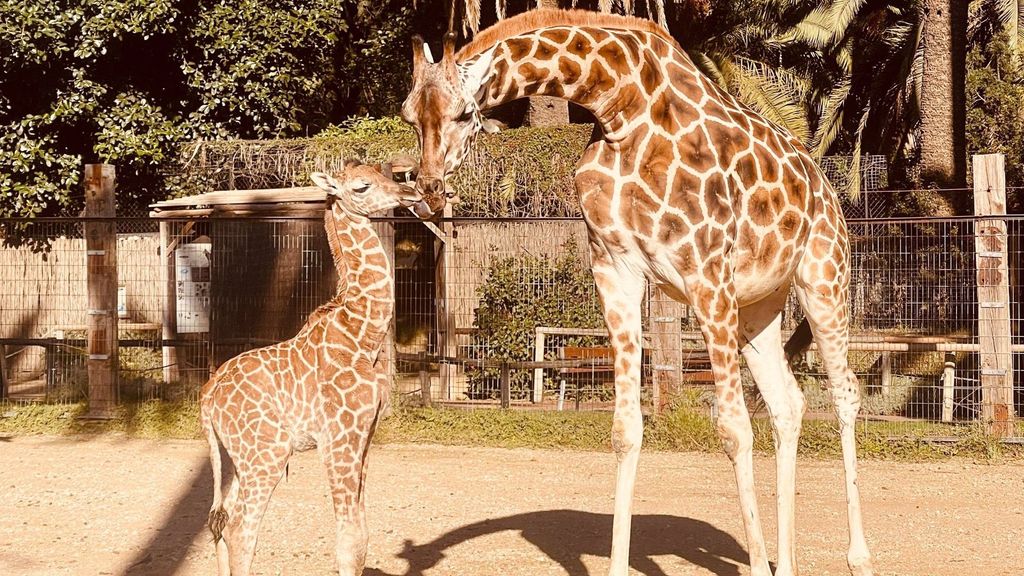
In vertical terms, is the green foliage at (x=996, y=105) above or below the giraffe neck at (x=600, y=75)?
above

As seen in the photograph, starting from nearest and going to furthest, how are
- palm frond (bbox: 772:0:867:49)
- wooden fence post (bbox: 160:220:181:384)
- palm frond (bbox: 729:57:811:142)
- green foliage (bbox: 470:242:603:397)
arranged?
green foliage (bbox: 470:242:603:397) < wooden fence post (bbox: 160:220:181:384) < palm frond (bbox: 729:57:811:142) < palm frond (bbox: 772:0:867:49)

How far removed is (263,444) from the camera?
5332 millimetres

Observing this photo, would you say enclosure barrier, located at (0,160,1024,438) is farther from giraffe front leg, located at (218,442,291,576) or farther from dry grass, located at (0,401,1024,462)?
giraffe front leg, located at (218,442,291,576)

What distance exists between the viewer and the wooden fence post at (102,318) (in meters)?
12.5

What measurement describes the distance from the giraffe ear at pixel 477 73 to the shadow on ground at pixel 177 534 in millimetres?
3700

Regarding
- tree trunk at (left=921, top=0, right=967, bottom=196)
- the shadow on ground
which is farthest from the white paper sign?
tree trunk at (left=921, top=0, right=967, bottom=196)

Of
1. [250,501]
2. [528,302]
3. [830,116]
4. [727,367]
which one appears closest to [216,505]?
[250,501]

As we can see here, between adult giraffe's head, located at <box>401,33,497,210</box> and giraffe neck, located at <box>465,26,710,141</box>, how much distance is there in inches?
4.8

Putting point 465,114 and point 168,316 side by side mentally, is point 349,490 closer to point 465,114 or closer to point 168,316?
point 465,114

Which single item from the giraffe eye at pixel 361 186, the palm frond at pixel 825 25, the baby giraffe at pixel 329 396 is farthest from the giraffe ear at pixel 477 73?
the palm frond at pixel 825 25

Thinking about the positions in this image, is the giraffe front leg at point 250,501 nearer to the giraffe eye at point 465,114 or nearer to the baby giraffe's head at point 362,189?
the baby giraffe's head at point 362,189

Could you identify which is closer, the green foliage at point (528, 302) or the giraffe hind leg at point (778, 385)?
the giraffe hind leg at point (778, 385)

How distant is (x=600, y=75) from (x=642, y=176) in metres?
0.52

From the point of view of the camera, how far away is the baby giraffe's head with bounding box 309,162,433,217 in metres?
5.55
